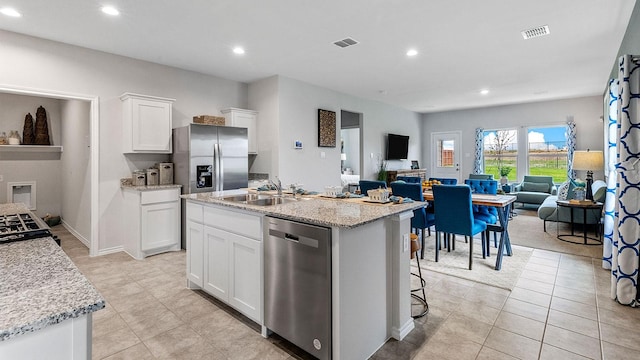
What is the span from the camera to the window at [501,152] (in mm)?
8562

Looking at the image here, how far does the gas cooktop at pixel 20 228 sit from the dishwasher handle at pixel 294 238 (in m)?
1.17

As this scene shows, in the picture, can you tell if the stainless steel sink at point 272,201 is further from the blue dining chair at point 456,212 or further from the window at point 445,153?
the window at point 445,153

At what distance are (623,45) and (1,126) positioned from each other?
925cm

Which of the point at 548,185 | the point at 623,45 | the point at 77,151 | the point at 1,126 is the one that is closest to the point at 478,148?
the point at 548,185

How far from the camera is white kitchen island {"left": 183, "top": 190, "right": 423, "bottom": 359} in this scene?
1855 mm

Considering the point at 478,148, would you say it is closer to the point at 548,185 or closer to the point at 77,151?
the point at 548,185

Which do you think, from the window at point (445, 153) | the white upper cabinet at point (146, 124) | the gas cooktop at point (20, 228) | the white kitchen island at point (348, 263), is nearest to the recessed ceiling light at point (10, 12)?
the white upper cabinet at point (146, 124)

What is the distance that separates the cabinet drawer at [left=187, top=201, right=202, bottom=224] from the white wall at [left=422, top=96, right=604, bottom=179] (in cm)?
828

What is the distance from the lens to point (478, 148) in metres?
9.00

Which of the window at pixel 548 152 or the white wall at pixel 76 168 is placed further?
the window at pixel 548 152

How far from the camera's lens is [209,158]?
4477 millimetres

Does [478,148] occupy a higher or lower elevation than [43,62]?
lower

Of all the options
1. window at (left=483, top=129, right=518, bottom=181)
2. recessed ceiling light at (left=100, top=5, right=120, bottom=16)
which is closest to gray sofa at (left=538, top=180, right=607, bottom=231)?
window at (left=483, top=129, right=518, bottom=181)

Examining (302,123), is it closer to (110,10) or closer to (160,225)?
(160,225)
